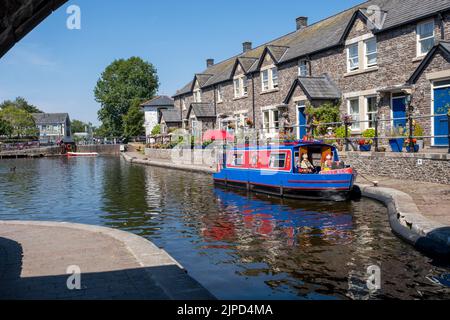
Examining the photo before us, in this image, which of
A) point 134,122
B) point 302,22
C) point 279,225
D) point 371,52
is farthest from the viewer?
point 134,122

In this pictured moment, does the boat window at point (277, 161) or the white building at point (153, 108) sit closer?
the boat window at point (277, 161)

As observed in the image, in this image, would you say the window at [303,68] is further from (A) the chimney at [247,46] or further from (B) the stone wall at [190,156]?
(A) the chimney at [247,46]

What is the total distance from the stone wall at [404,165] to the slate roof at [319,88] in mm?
6416

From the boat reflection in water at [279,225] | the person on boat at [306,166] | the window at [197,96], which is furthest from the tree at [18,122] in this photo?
the boat reflection in water at [279,225]

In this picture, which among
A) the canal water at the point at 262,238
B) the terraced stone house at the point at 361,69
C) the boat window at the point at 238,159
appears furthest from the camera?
the boat window at the point at 238,159

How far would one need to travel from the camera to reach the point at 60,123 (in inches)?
4355

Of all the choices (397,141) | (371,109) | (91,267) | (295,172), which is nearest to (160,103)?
(371,109)

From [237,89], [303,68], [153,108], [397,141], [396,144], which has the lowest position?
[396,144]

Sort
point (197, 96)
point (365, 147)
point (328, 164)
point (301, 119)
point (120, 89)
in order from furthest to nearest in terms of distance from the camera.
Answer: point (120, 89) < point (197, 96) < point (301, 119) < point (365, 147) < point (328, 164)

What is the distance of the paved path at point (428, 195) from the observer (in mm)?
10242

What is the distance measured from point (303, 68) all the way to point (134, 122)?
48727mm

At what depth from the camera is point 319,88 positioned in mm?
24875

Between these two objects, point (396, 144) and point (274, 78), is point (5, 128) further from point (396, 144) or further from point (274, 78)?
point (396, 144)
